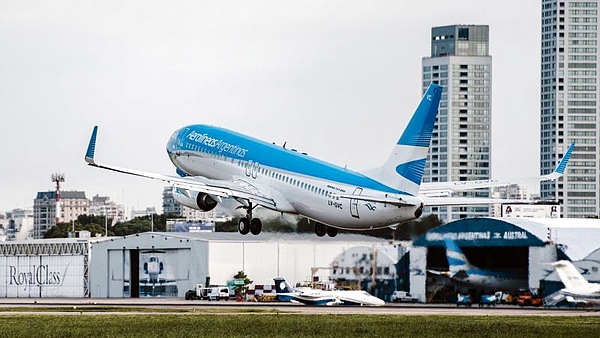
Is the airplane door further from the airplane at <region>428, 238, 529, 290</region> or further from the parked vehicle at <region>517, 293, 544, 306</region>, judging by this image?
the airplane at <region>428, 238, 529, 290</region>

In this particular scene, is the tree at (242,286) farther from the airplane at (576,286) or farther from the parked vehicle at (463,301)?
the airplane at (576,286)

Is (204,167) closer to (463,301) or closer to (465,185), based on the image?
(465,185)

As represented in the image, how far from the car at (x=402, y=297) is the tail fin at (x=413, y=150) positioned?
189ft

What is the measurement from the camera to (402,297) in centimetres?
14600

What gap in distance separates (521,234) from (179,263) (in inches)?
2104

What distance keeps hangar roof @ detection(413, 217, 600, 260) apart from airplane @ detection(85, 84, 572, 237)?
40711 millimetres

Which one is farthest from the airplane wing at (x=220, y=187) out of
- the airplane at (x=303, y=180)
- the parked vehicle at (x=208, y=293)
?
the parked vehicle at (x=208, y=293)

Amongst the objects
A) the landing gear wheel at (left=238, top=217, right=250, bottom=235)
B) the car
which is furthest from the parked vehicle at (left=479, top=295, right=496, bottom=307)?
the landing gear wheel at (left=238, top=217, right=250, bottom=235)

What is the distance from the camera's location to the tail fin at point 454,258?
471 ft

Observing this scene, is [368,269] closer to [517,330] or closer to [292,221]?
[292,221]

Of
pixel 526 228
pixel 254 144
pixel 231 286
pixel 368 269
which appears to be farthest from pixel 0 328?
pixel 231 286

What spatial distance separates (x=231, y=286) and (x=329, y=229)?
254ft

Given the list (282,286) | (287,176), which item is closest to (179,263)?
(282,286)

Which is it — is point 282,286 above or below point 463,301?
above
